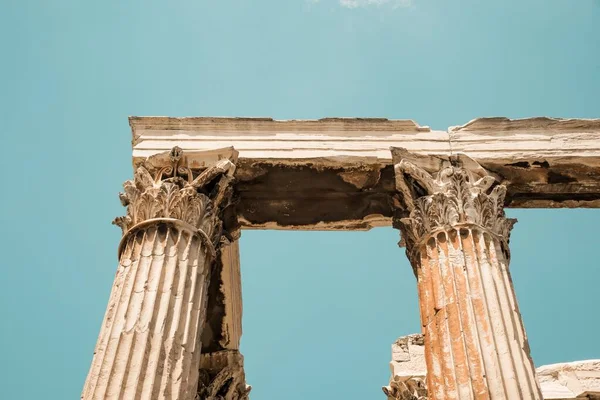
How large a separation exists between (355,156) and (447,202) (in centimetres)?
183

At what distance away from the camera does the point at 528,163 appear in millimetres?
12883

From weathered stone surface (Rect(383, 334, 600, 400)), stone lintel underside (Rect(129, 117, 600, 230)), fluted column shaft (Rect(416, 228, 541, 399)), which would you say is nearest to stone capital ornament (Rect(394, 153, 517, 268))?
fluted column shaft (Rect(416, 228, 541, 399))

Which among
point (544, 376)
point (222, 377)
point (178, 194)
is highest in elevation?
point (544, 376)

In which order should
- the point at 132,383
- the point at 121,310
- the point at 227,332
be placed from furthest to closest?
the point at 227,332 < the point at 121,310 < the point at 132,383

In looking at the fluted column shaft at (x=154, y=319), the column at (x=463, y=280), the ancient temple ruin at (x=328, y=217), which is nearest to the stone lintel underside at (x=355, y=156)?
the ancient temple ruin at (x=328, y=217)

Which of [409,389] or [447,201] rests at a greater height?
[447,201]

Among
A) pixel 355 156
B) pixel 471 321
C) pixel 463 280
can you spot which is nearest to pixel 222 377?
pixel 355 156

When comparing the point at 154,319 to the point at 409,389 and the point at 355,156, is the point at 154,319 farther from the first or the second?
the point at 409,389

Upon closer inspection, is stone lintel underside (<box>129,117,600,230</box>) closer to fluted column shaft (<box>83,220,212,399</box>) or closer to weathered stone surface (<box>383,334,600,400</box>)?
fluted column shaft (<box>83,220,212,399</box>)

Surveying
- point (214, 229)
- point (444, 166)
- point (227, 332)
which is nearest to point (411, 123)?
point (444, 166)

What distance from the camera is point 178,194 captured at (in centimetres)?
1169

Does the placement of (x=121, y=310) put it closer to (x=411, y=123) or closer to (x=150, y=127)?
(x=150, y=127)

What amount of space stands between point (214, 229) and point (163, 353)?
2738 millimetres

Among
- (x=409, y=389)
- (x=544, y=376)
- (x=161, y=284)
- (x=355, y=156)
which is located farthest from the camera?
(x=544, y=376)
